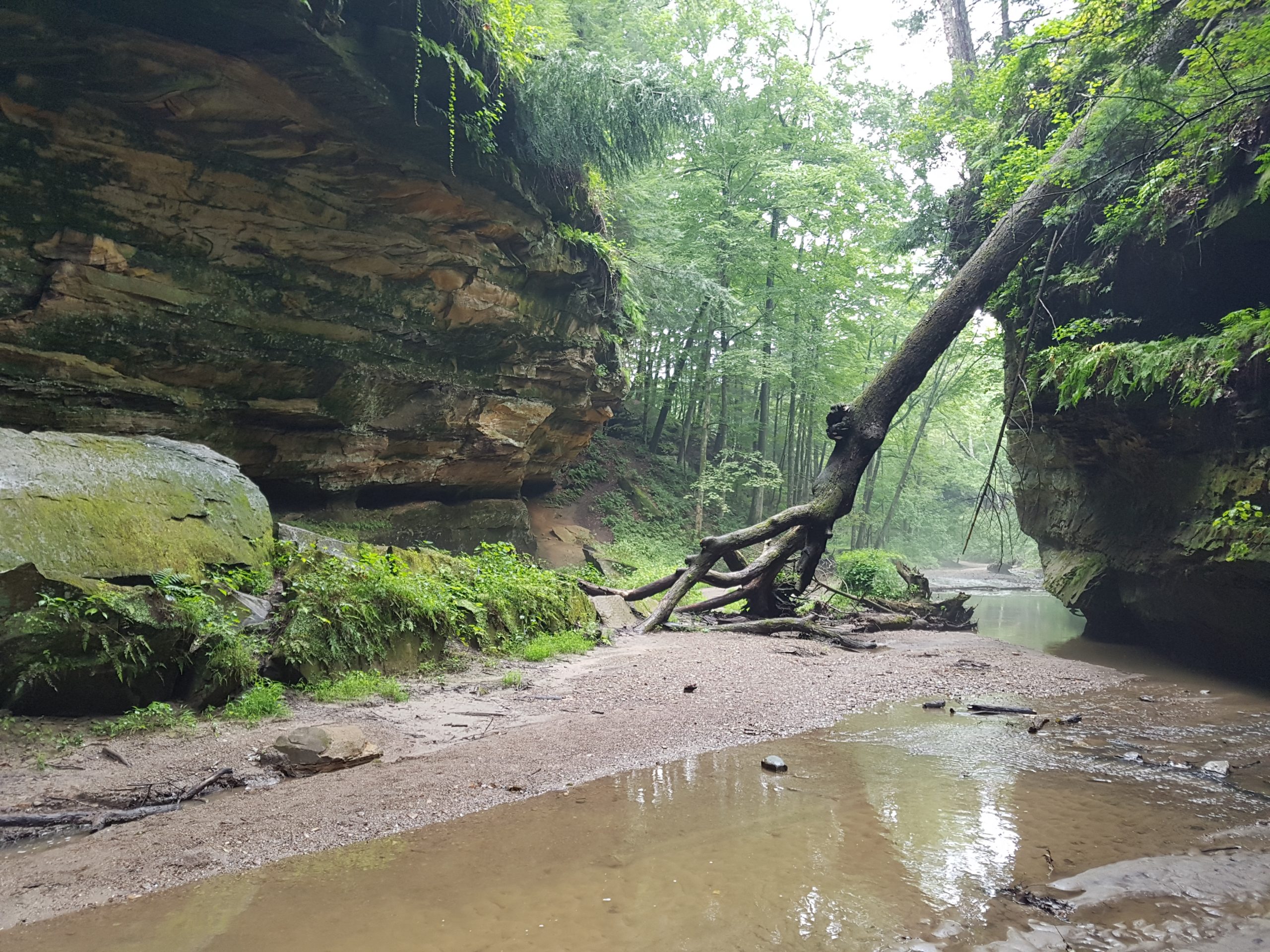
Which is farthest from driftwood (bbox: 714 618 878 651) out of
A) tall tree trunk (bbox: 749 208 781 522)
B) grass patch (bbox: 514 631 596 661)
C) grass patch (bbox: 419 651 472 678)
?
tall tree trunk (bbox: 749 208 781 522)

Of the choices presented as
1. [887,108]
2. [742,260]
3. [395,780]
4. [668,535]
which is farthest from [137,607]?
[887,108]

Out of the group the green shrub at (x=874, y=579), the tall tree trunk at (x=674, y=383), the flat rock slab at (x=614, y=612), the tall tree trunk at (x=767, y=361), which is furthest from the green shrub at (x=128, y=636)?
the tall tree trunk at (x=674, y=383)

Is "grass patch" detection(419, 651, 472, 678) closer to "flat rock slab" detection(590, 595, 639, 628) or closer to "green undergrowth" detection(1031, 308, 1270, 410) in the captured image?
"flat rock slab" detection(590, 595, 639, 628)

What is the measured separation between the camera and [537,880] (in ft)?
8.24

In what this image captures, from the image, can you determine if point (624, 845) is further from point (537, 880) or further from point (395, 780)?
point (395, 780)

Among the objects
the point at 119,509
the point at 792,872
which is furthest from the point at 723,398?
the point at 792,872

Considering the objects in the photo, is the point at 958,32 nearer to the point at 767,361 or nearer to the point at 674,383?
the point at 767,361

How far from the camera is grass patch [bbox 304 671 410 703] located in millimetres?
5020

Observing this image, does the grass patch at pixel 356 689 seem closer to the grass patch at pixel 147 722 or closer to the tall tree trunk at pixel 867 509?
the grass patch at pixel 147 722

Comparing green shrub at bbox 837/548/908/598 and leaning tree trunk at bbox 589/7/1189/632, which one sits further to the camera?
green shrub at bbox 837/548/908/598

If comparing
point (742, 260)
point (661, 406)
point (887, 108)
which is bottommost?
point (661, 406)

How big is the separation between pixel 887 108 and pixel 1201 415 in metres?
21.3

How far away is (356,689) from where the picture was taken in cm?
512

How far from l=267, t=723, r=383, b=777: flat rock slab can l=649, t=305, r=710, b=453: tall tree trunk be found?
62.3ft
